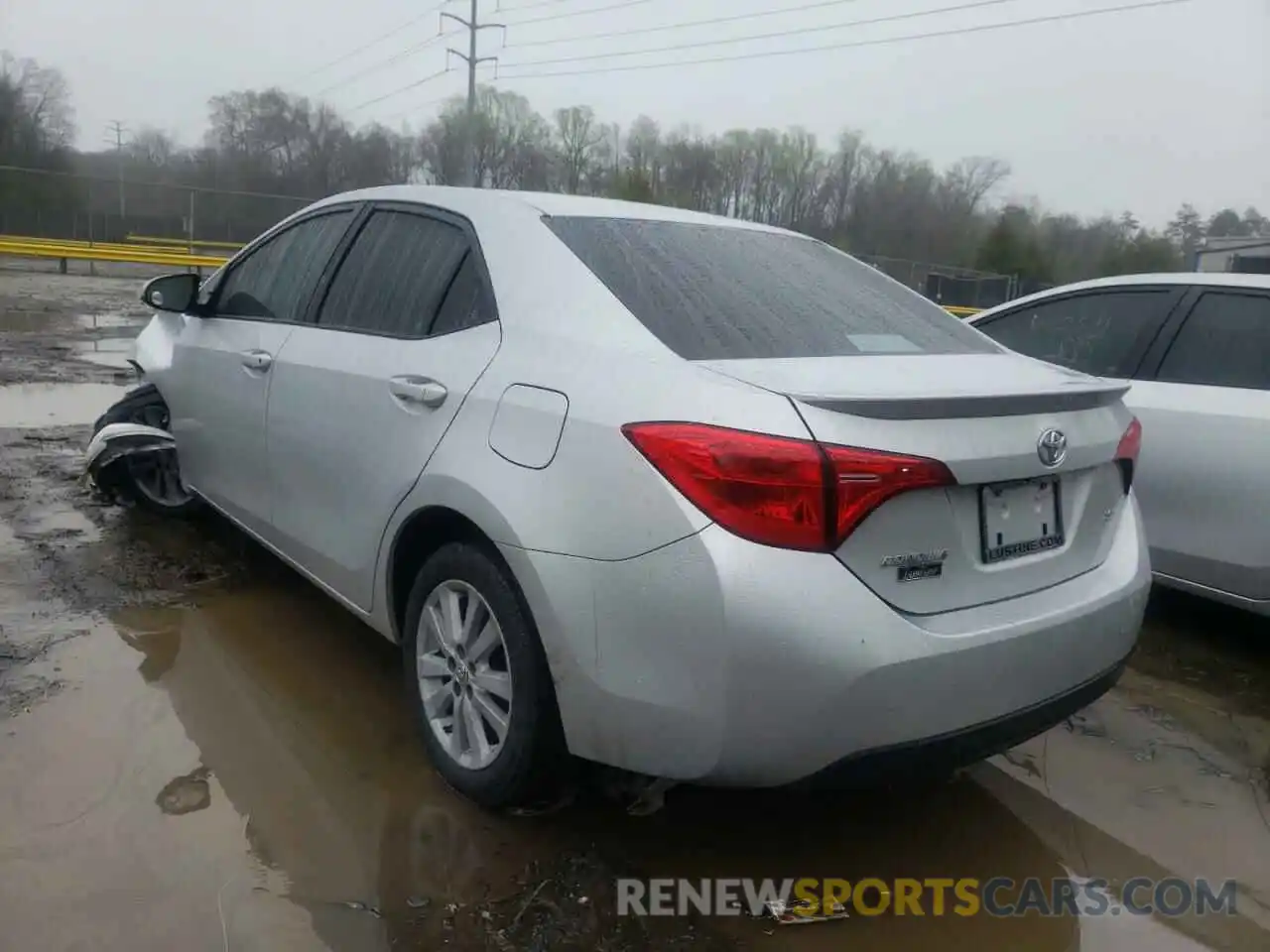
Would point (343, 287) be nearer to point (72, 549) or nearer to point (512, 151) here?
point (72, 549)

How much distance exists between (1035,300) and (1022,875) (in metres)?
3.18

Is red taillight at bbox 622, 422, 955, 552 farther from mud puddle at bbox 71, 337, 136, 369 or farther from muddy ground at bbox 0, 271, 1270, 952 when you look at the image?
mud puddle at bbox 71, 337, 136, 369

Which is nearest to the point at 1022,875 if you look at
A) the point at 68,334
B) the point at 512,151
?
the point at 68,334

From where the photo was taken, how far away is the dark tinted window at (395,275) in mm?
2977

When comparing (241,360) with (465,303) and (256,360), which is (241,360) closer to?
(256,360)

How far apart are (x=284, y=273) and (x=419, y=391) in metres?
1.43

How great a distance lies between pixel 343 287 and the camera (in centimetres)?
338

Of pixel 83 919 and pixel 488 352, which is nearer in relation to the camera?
pixel 83 919

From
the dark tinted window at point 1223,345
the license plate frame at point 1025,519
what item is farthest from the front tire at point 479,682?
the dark tinted window at point 1223,345

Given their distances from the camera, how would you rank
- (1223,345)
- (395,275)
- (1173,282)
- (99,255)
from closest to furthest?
1. (395,275)
2. (1223,345)
3. (1173,282)
4. (99,255)

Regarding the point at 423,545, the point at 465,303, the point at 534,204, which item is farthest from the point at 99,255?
the point at 423,545

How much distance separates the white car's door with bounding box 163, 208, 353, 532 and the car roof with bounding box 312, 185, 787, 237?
354mm

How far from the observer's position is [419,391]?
8.94 ft

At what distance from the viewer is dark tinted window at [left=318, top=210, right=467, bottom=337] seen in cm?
298
